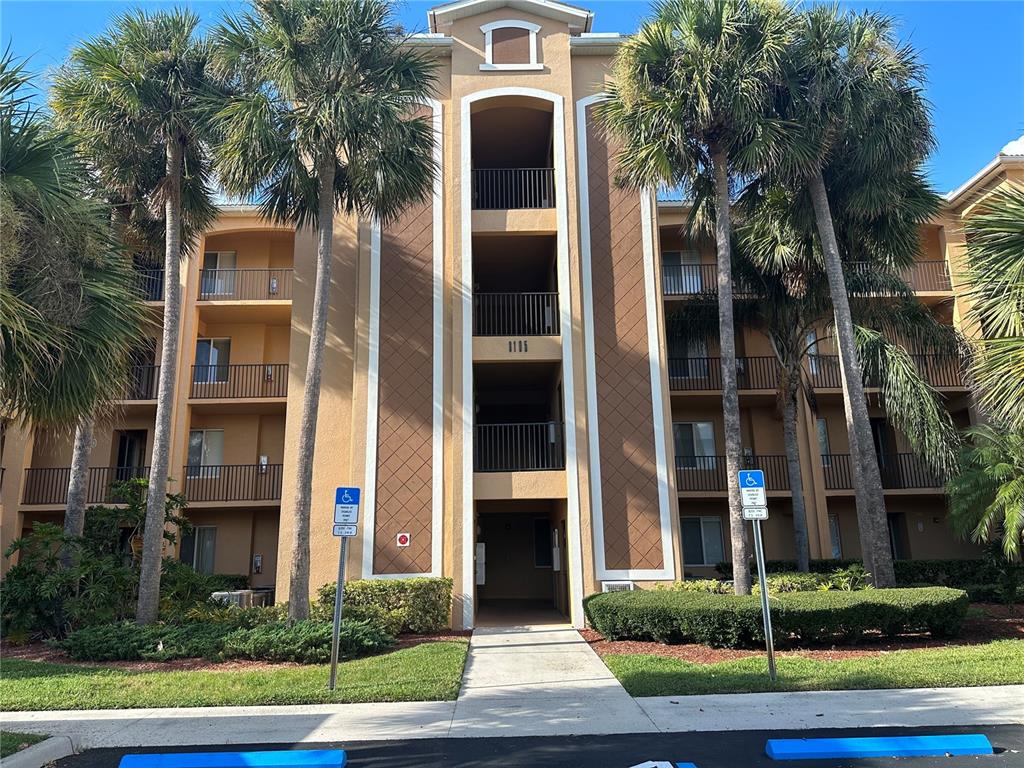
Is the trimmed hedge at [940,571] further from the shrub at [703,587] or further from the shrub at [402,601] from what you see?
the shrub at [402,601]

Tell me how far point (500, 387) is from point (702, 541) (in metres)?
7.62

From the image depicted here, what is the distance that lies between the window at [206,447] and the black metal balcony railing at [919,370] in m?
18.1

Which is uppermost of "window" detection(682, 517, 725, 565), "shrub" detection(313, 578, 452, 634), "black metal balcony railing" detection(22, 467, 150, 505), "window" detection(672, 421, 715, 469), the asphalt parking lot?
"window" detection(672, 421, 715, 469)

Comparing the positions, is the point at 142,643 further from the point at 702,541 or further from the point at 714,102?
the point at 702,541

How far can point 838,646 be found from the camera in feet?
39.0

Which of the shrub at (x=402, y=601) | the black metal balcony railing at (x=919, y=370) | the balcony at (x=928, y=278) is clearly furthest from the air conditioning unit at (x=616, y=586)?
the balcony at (x=928, y=278)

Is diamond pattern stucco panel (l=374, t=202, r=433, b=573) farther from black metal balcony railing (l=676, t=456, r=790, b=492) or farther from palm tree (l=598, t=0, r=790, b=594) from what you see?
black metal balcony railing (l=676, t=456, r=790, b=492)

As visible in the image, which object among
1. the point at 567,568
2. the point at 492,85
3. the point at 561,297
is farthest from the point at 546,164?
the point at 567,568

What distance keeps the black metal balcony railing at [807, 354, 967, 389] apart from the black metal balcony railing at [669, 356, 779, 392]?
4.42ft

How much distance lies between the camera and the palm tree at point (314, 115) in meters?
12.9

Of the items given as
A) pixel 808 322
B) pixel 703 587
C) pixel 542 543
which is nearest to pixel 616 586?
pixel 703 587

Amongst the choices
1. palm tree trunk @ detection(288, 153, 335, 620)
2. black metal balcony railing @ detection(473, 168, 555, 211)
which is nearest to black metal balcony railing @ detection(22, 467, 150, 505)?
palm tree trunk @ detection(288, 153, 335, 620)

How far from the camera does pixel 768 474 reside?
2112cm

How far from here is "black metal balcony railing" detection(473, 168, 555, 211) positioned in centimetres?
1834
